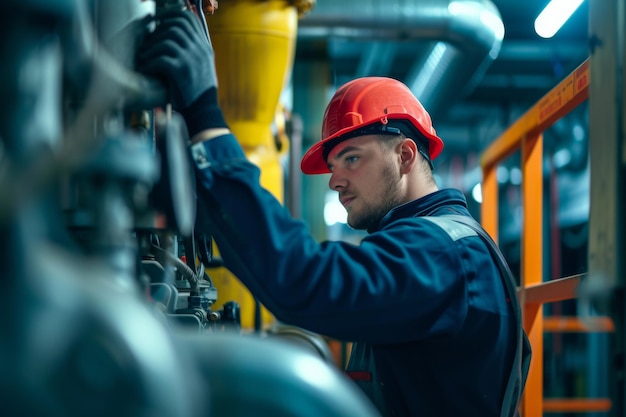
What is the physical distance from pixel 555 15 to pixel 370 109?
205 centimetres

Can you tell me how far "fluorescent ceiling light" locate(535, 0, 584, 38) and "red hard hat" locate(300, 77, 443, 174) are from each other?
1.72 m

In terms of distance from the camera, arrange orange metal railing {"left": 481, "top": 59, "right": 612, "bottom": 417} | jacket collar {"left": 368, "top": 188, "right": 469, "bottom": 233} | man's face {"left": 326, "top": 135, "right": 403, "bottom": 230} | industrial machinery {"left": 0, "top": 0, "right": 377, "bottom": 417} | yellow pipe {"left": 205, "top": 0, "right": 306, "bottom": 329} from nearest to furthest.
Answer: industrial machinery {"left": 0, "top": 0, "right": 377, "bottom": 417}
jacket collar {"left": 368, "top": 188, "right": 469, "bottom": 233}
man's face {"left": 326, "top": 135, "right": 403, "bottom": 230}
orange metal railing {"left": 481, "top": 59, "right": 612, "bottom": 417}
yellow pipe {"left": 205, "top": 0, "right": 306, "bottom": 329}

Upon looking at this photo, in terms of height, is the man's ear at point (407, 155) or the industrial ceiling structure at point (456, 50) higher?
the industrial ceiling structure at point (456, 50)

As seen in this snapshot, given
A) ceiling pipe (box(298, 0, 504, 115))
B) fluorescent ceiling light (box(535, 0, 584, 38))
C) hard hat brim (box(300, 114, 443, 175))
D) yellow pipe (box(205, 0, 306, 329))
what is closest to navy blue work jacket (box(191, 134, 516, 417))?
hard hat brim (box(300, 114, 443, 175))

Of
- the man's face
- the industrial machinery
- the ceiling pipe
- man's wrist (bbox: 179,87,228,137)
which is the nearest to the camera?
the industrial machinery

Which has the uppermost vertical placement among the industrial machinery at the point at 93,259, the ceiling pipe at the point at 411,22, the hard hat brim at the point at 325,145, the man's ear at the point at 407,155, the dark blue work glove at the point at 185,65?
the ceiling pipe at the point at 411,22

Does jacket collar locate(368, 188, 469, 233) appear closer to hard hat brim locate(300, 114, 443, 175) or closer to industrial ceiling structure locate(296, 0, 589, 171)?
hard hat brim locate(300, 114, 443, 175)

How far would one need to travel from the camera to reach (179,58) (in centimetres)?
110

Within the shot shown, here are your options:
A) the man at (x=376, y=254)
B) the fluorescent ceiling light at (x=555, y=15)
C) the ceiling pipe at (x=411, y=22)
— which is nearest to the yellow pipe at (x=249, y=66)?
the ceiling pipe at (x=411, y=22)

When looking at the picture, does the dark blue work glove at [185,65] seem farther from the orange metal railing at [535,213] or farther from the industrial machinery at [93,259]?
the orange metal railing at [535,213]

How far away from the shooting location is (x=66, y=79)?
0.92 metres

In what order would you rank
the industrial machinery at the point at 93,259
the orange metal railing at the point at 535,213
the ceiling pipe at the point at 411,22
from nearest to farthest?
the industrial machinery at the point at 93,259 → the orange metal railing at the point at 535,213 → the ceiling pipe at the point at 411,22

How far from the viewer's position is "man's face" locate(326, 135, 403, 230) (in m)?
2.00

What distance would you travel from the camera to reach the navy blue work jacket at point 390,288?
1.30 m
